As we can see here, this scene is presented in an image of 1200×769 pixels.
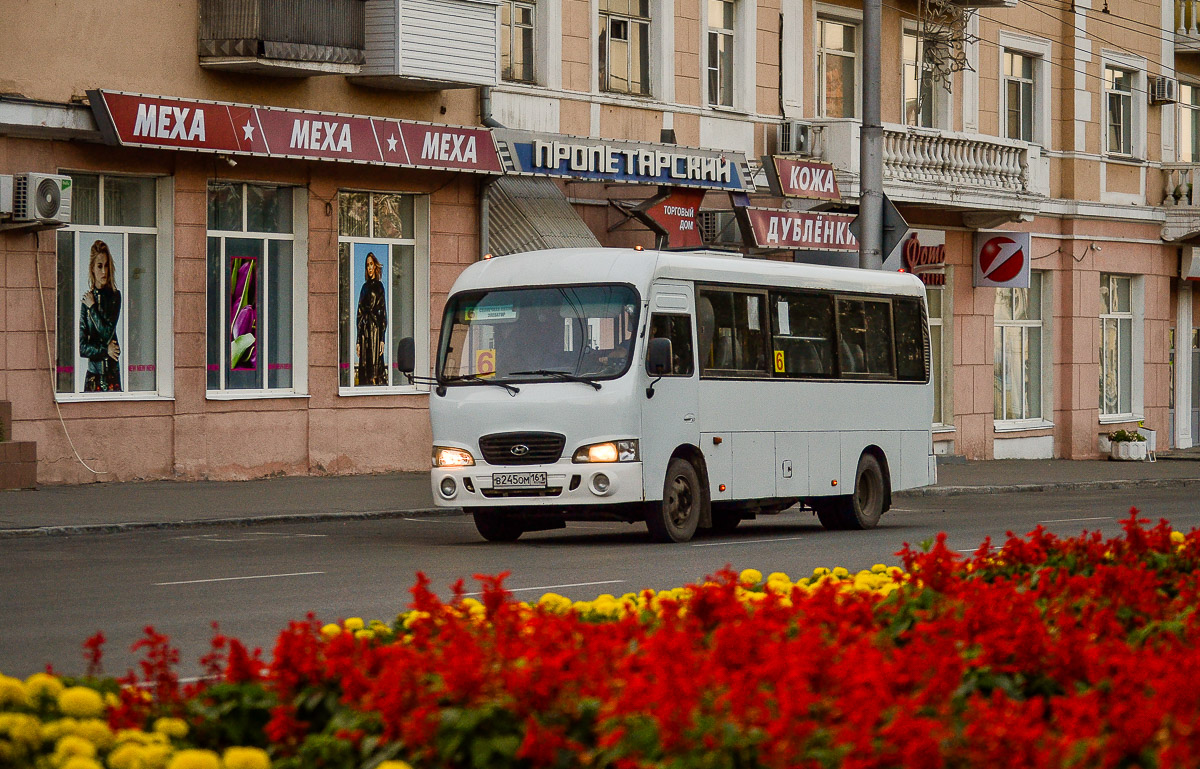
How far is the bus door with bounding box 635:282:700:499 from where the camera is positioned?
53.7 ft

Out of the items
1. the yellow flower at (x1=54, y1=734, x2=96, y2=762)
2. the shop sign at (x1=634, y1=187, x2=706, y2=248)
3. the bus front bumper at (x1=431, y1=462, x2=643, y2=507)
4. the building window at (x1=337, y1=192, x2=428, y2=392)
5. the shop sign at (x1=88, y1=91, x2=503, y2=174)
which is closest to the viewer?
the yellow flower at (x1=54, y1=734, x2=96, y2=762)

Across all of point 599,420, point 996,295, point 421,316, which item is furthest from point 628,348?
point 996,295

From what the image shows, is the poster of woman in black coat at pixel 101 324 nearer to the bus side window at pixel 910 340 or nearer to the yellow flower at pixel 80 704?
the bus side window at pixel 910 340

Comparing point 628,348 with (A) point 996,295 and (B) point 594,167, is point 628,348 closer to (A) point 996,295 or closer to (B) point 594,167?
(B) point 594,167

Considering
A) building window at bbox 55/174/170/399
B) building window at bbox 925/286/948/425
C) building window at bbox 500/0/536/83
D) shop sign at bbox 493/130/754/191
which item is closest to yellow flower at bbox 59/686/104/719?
building window at bbox 55/174/170/399

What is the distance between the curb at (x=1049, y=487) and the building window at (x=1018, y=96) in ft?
28.2

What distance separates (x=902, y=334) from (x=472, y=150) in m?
7.67

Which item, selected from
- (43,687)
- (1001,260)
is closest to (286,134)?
(1001,260)

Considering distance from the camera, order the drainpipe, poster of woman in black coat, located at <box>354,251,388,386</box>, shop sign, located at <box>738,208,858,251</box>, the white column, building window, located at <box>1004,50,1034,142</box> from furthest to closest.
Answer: the white column, building window, located at <box>1004,50,1034,142</box>, shop sign, located at <box>738,208,858,251</box>, the drainpipe, poster of woman in black coat, located at <box>354,251,388,386</box>

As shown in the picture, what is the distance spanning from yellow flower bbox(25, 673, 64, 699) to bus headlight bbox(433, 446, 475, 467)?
440 inches

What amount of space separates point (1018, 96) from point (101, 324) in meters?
21.1

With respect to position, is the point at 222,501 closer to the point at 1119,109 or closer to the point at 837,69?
the point at 837,69

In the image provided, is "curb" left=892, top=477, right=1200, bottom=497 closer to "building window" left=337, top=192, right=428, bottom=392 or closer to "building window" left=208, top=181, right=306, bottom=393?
"building window" left=337, top=192, right=428, bottom=392

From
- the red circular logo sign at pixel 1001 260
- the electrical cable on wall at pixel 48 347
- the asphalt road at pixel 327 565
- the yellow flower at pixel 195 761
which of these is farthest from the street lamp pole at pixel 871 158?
Result: the yellow flower at pixel 195 761
